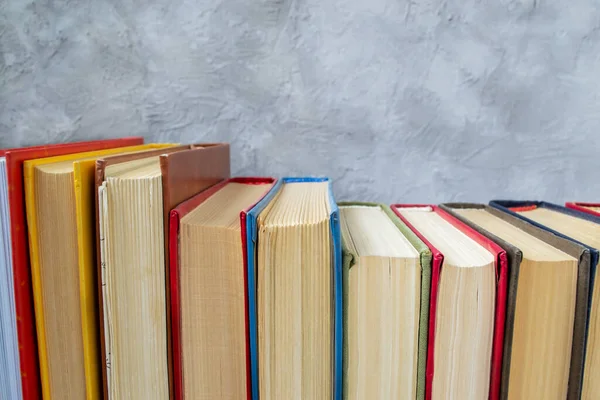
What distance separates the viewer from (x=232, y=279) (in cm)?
41

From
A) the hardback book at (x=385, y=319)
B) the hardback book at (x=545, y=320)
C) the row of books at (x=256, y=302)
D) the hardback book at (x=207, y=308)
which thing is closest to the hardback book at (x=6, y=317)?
the row of books at (x=256, y=302)

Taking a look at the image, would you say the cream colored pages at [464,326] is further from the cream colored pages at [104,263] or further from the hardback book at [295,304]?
the cream colored pages at [104,263]

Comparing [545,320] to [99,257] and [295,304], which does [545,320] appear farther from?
[99,257]

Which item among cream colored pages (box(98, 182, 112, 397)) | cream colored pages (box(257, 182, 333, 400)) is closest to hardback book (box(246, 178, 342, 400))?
cream colored pages (box(257, 182, 333, 400))

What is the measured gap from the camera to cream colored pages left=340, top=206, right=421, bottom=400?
39 cm

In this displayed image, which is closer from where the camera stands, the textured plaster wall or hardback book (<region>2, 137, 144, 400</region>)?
hardback book (<region>2, 137, 144, 400</region>)

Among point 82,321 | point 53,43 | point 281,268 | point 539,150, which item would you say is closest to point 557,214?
point 539,150

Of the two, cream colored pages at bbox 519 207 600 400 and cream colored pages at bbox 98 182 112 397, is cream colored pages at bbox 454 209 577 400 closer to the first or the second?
cream colored pages at bbox 519 207 600 400

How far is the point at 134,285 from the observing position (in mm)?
401

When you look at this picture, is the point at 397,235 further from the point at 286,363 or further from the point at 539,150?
the point at 539,150

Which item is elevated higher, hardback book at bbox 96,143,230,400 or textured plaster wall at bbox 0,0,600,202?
textured plaster wall at bbox 0,0,600,202

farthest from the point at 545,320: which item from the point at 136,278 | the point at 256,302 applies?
the point at 136,278

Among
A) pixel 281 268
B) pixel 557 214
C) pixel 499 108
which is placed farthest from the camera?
pixel 499 108

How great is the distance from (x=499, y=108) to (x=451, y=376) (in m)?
0.44
